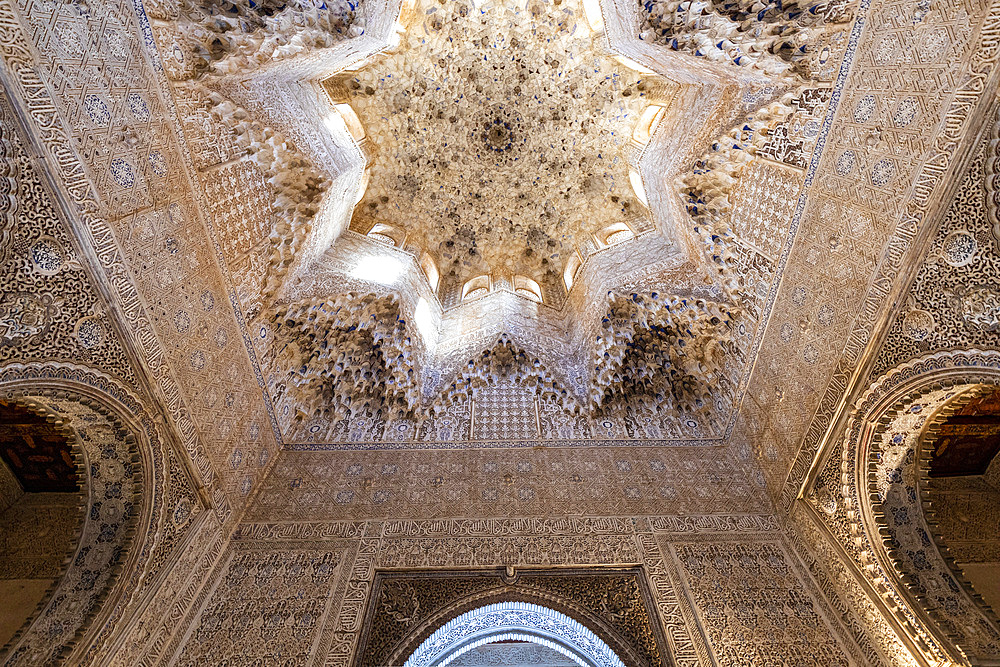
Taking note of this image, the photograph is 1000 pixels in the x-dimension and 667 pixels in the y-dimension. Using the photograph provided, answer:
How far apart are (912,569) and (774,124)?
11.8 feet

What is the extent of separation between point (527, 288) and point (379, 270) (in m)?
2.32

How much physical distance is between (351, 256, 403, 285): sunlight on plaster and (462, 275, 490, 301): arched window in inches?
48.6

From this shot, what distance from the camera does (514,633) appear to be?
163 inches

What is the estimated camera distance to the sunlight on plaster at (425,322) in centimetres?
629

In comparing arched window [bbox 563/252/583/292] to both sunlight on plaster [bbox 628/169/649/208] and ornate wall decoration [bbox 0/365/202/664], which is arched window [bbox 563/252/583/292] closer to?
sunlight on plaster [bbox 628/169/649/208]

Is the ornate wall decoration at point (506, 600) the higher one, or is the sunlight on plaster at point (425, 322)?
the sunlight on plaster at point (425, 322)

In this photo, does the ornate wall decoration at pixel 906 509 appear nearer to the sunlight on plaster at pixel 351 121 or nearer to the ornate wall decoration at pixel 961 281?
the ornate wall decoration at pixel 961 281

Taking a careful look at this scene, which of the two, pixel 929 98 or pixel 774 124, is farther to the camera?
pixel 774 124

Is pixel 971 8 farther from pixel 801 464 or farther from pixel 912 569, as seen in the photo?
pixel 912 569

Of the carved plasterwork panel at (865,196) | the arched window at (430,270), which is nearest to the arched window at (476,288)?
the arched window at (430,270)

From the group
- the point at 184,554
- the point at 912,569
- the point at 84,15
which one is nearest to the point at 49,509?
the point at 184,554

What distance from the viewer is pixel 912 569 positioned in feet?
11.3

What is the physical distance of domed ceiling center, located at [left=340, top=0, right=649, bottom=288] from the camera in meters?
6.31

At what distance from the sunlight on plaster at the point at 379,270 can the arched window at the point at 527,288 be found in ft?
5.84
